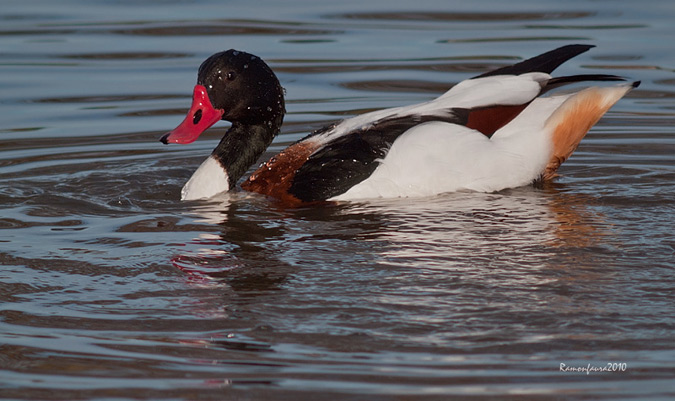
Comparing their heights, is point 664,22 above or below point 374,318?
above

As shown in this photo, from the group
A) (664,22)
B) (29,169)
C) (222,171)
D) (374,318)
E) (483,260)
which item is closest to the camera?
(374,318)

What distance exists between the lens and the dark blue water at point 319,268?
429 centimetres

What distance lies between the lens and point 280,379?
4246mm

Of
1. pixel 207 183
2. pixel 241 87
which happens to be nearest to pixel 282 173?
pixel 207 183

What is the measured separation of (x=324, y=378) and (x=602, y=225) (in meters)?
2.66

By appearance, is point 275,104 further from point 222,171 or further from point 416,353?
point 416,353

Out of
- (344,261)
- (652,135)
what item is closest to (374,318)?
(344,261)

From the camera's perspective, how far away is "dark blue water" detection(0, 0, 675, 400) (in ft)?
14.1

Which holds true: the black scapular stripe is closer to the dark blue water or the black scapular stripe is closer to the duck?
the duck

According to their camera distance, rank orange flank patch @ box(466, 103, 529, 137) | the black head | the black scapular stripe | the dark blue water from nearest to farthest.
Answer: the dark blue water < the black scapular stripe < orange flank patch @ box(466, 103, 529, 137) < the black head

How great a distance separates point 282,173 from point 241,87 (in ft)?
2.14

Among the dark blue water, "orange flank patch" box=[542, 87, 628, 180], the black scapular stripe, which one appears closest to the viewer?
the dark blue water

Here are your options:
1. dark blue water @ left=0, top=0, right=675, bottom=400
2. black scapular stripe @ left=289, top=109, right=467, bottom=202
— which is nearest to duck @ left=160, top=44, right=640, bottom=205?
black scapular stripe @ left=289, top=109, right=467, bottom=202

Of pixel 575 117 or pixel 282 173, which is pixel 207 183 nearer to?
pixel 282 173
